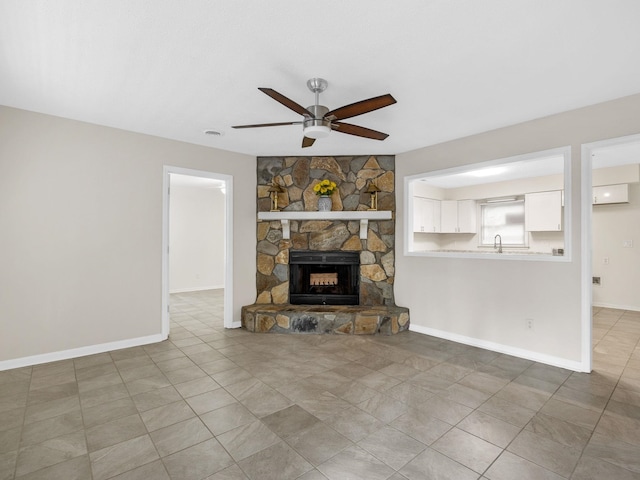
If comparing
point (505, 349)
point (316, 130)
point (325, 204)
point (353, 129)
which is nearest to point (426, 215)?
point (325, 204)

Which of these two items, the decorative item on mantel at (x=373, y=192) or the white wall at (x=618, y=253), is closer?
the decorative item on mantel at (x=373, y=192)

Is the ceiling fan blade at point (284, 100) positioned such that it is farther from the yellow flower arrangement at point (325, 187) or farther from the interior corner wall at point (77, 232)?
the interior corner wall at point (77, 232)

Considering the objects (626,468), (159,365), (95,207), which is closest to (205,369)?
(159,365)

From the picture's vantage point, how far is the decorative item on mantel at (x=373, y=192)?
181 inches

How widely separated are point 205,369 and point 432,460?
2.20 m

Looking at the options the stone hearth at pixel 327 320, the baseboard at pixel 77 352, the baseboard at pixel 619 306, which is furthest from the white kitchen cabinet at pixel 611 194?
the baseboard at pixel 77 352

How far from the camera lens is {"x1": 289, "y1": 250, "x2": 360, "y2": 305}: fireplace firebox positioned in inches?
191

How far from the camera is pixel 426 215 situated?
682cm

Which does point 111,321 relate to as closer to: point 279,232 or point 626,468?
point 279,232

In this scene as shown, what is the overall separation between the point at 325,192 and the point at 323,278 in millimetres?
1320

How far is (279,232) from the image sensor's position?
493 centimetres

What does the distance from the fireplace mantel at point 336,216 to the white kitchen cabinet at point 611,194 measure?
A: 408cm

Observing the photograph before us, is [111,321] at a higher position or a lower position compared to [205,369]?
higher

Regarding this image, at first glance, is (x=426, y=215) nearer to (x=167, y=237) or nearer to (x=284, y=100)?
(x=167, y=237)
